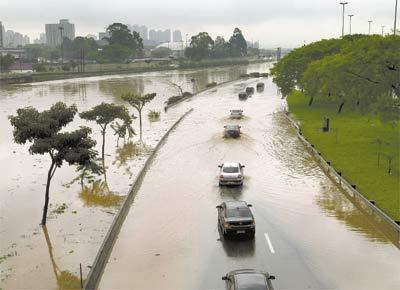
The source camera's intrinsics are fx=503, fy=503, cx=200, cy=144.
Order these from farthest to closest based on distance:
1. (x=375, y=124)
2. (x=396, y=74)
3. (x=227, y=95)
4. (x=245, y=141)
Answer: (x=227, y=95), (x=375, y=124), (x=245, y=141), (x=396, y=74)

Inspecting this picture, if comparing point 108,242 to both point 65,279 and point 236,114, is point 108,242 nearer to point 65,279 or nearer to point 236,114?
point 65,279

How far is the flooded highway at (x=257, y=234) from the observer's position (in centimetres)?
1719

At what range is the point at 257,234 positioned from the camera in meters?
21.1

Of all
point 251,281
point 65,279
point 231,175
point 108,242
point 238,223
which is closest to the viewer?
point 251,281

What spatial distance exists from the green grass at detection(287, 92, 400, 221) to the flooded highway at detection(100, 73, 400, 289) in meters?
1.48

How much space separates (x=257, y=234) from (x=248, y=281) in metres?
6.61

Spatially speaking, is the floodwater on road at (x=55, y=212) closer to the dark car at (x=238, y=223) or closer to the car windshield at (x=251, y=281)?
the dark car at (x=238, y=223)

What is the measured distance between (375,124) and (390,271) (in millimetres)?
33774

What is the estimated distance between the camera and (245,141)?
43.2 m

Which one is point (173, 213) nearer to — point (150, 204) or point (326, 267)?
point (150, 204)

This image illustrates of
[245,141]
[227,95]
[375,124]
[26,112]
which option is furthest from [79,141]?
[227,95]

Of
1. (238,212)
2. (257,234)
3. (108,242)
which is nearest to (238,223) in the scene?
(238,212)

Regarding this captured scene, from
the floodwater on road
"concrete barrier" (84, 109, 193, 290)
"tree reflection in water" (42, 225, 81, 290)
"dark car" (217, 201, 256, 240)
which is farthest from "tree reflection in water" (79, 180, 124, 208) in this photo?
"dark car" (217, 201, 256, 240)

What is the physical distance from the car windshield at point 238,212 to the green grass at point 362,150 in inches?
278
